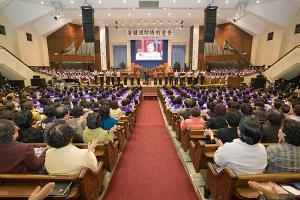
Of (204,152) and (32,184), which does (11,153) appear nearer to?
(32,184)

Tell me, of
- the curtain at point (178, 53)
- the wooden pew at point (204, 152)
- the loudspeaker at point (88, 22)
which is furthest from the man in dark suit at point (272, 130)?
the curtain at point (178, 53)

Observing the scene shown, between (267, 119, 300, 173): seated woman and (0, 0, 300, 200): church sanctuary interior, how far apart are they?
1 centimetres

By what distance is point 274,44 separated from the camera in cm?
1377

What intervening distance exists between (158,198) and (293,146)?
158 cm

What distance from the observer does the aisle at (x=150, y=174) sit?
2.51 m

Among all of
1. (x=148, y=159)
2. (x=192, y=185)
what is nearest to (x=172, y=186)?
(x=192, y=185)

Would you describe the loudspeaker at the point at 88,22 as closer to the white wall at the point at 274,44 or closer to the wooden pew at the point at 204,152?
the wooden pew at the point at 204,152

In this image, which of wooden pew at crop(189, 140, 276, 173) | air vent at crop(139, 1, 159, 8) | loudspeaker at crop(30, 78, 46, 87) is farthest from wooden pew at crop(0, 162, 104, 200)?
loudspeaker at crop(30, 78, 46, 87)

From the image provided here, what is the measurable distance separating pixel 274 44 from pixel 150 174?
1481 centimetres

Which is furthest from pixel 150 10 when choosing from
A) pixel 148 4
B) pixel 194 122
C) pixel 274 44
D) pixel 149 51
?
pixel 194 122

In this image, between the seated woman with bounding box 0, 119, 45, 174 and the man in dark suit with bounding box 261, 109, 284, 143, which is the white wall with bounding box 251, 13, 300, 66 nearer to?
the man in dark suit with bounding box 261, 109, 284, 143

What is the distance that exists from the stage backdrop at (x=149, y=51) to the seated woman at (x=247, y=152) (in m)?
17.4

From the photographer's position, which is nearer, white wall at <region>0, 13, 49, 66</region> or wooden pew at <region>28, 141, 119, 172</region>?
wooden pew at <region>28, 141, 119, 172</region>

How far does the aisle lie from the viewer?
251cm
